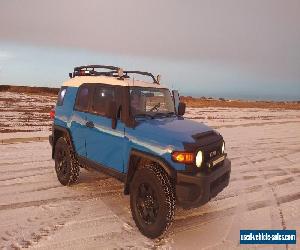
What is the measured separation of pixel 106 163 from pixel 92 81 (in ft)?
5.15

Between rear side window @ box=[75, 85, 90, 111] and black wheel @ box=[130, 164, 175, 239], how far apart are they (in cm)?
193

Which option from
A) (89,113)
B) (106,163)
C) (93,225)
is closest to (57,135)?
(89,113)

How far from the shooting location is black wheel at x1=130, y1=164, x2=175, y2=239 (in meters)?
4.18

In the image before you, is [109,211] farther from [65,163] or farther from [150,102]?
[150,102]

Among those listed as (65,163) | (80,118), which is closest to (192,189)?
(80,118)

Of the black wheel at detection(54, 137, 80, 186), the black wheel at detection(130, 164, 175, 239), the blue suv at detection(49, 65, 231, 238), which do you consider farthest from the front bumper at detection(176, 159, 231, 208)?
the black wheel at detection(54, 137, 80, 186)

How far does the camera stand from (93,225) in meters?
4.68

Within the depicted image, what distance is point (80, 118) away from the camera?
5922 mm

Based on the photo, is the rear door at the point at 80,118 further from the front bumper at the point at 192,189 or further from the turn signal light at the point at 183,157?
the front bumper at the point at 192,189

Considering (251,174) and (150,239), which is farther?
(251,174)

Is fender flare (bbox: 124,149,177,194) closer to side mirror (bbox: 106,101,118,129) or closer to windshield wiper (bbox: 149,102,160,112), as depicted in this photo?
side mirror (bbox: 106,101,118,129)

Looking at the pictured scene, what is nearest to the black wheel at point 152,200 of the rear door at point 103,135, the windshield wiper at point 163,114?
the rear door at point 103,135

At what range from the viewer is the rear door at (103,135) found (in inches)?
199

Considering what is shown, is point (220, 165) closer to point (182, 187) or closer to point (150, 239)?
point (182, 187)
